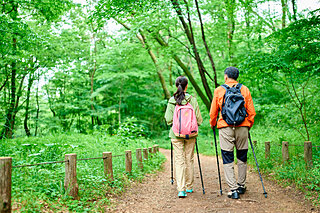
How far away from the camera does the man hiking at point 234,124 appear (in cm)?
408

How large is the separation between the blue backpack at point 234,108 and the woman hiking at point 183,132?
624 millimetres

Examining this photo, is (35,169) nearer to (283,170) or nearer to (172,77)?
(283,170)

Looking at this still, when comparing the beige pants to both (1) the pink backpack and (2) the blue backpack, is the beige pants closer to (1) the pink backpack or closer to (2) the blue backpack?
(1) the pink backpack

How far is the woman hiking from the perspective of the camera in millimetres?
4410

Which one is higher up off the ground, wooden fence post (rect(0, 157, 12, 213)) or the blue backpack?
the blue backpack

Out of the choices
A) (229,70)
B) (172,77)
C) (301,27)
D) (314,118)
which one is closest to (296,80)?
(301,27)

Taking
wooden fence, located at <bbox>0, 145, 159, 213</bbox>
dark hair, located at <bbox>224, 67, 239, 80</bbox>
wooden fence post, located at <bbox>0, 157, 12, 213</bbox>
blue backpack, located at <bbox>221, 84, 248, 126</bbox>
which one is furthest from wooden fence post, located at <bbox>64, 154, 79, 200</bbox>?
dark hair, located at <bbox>224, 67, 239, 80</bbox>

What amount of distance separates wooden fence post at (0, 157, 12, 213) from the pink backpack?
2.66m

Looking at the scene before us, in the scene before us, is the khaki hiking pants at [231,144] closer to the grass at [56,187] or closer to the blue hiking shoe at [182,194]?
the blue hiking shoe at [182,194]

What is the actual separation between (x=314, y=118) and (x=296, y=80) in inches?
72.6

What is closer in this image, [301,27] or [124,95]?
[301,27]

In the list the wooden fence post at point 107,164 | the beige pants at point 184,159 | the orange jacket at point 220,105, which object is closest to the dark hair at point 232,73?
the orange jacket at point 220,105

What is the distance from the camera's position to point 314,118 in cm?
721

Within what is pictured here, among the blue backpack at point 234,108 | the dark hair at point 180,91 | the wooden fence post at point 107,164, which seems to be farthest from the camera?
the wooden fence post at point 107,164
